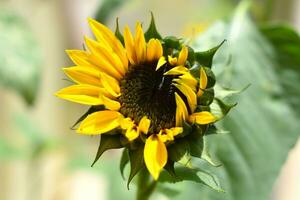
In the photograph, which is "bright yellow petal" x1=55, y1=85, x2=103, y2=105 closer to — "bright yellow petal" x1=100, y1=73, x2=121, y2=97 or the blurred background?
"bright yellow petal" x1=100, y1=73, x2=121, y2=97

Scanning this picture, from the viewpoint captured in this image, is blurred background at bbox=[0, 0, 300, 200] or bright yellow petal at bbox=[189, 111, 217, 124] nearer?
bright yellow petal at bbox=[189, 111, 217, 124]

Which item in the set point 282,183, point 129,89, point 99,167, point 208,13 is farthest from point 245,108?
point 208,13

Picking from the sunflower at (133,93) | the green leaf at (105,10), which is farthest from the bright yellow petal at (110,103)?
the green leaf at (105,10)

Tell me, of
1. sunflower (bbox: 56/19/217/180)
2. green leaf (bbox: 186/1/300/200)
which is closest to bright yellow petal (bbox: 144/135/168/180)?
sunflower (bbox: 56/19/217/180)

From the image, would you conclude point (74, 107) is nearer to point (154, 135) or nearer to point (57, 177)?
point (57, 177)

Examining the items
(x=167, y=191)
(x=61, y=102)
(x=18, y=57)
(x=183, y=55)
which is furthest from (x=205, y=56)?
(x=61, y=102)

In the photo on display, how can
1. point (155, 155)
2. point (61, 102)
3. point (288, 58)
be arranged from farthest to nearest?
point (61, 102) → point (288, 58) → point (155, 155)

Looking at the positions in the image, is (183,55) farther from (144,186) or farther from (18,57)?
(18,57)
